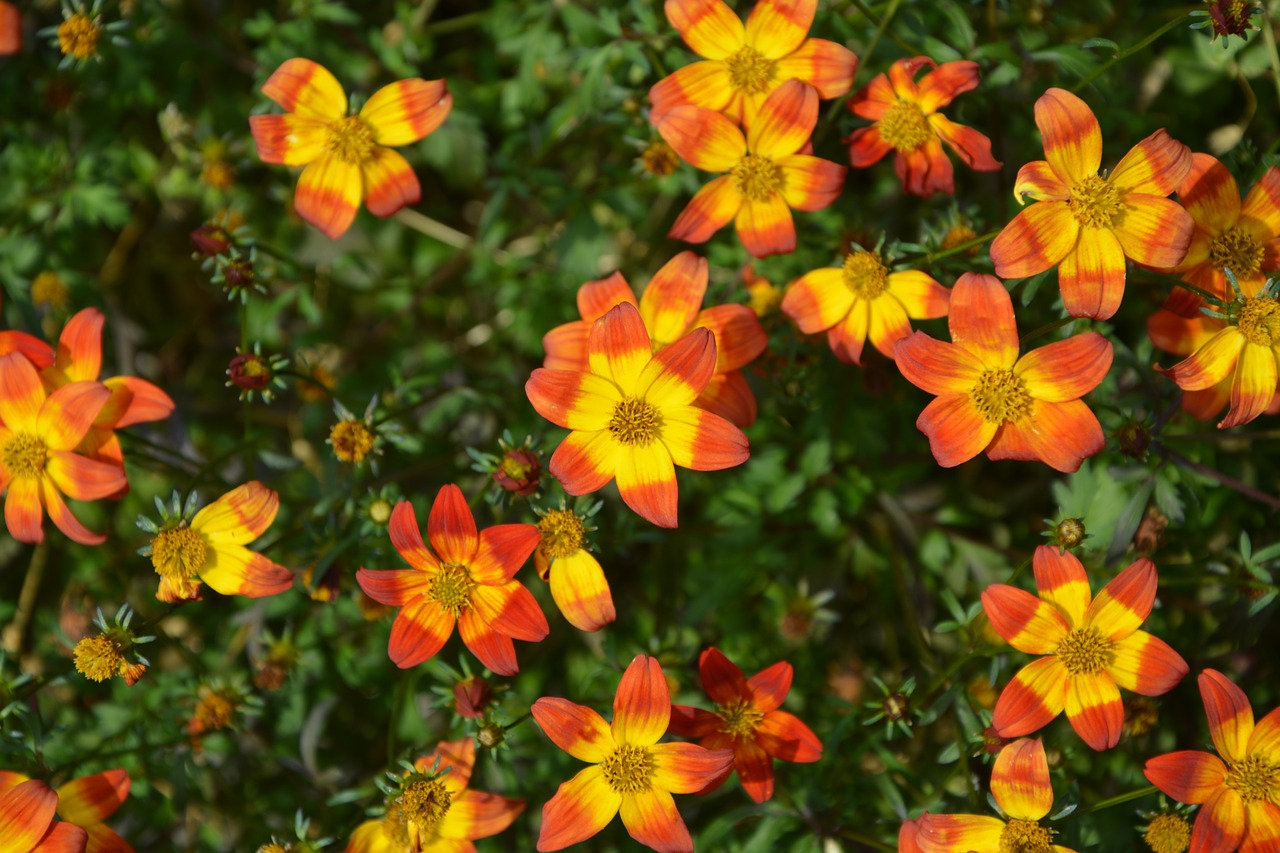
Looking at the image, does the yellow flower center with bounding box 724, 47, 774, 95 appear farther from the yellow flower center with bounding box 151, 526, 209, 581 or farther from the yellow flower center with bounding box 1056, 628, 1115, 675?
the yellow flower center with bounding box 151, 526, 209, 581

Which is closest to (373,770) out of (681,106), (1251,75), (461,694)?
(461,694)

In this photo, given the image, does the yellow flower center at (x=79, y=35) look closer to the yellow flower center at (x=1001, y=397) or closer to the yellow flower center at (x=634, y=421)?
the yellow flower center at (x=634, y=421)

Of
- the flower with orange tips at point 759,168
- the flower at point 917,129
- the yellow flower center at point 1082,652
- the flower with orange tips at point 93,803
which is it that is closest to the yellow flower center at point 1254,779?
the yellow flower center at point 1082,652

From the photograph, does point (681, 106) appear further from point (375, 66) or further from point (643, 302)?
point (375, 66)

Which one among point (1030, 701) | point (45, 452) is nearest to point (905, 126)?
point (1030, 701)

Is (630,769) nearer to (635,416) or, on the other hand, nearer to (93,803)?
(635,416)

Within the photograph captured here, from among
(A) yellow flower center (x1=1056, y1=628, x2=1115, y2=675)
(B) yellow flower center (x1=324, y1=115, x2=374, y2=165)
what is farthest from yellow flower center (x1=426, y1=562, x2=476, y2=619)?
(A) yellow flower center (x1=1056, y1=628, x2=1115, y2=675)
